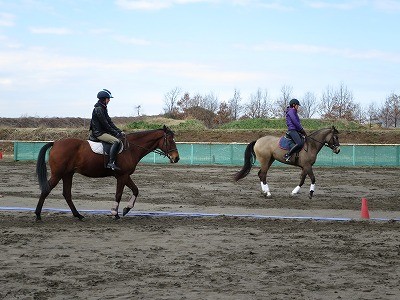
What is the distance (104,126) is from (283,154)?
7.25 metres

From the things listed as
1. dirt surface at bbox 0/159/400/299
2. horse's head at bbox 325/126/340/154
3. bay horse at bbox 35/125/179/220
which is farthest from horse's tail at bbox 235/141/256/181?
bay horse at bbox 35/125/179/220

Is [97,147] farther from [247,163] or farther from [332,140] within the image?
[332,140]

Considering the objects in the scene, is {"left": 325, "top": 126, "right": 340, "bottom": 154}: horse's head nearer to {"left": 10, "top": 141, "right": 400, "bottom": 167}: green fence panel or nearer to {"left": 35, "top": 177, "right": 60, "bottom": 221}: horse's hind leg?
{"left": 35, "top": 177, "right": 60, "bottom": 221}: horse's hind leg

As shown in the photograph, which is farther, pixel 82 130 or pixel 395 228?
pixel 82 130

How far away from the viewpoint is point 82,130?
5828cm

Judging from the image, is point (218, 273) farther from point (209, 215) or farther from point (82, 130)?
point (82, 130)

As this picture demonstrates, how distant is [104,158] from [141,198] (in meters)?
5.11

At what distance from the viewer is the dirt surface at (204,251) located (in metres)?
7.72

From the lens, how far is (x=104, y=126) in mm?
14367

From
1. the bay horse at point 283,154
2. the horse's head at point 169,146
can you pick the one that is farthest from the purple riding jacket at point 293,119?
the horse's head at point 169,146

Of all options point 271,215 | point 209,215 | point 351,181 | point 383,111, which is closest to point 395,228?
point 271,215

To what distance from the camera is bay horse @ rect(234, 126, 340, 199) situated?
19636 mm

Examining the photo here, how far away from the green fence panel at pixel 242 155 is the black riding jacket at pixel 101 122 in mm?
24247

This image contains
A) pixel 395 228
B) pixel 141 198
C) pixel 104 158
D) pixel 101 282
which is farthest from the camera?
pixel 141 198
